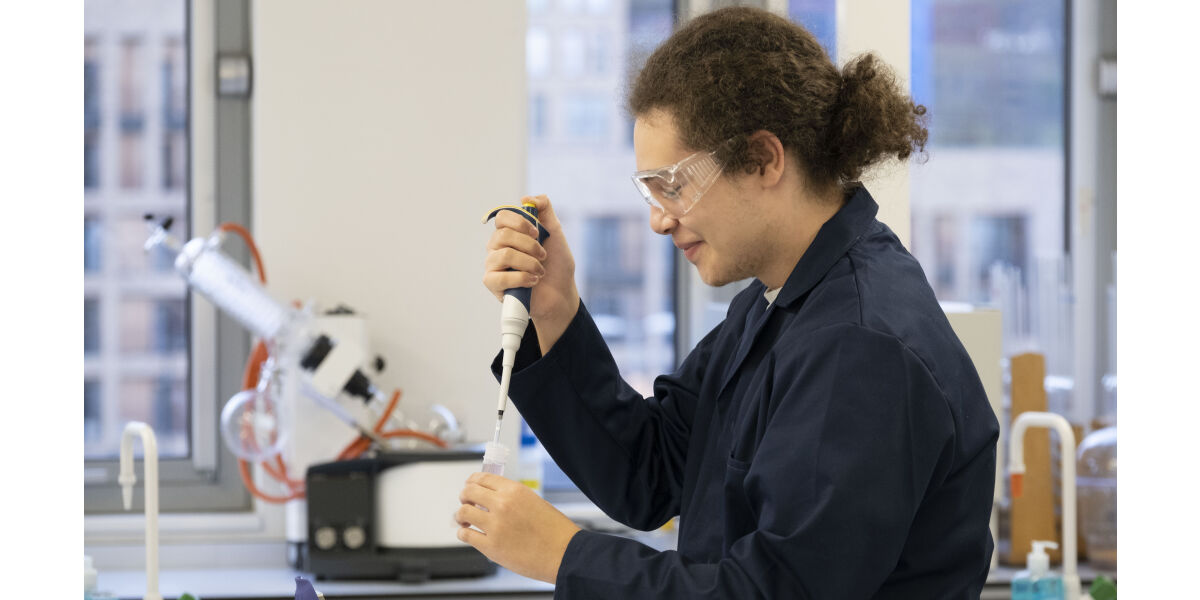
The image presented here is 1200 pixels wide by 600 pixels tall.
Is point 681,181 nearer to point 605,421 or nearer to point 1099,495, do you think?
point 605,421

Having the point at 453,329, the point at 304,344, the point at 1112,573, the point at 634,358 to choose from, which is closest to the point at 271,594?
the point at 304,344

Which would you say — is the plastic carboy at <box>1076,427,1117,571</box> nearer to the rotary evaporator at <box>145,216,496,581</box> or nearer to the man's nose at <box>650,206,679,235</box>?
the rotary evaporator at <box>145,216,496,581</box>

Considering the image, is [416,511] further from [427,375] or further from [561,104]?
[561,104]

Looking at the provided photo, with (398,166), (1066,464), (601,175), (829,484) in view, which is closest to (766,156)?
(829,484)

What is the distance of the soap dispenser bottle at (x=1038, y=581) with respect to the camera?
1.80m

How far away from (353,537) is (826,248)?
1.40 meters

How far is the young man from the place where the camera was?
0.87 meters

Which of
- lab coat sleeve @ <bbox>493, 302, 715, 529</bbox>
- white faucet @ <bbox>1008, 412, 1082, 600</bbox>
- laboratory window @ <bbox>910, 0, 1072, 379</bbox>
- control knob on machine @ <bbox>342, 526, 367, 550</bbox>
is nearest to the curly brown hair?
lab coat sleeve @ <bbox>493, 302, 715, 529</bbox>

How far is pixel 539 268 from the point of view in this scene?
123 centimetres

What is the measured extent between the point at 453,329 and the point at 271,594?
69 cm

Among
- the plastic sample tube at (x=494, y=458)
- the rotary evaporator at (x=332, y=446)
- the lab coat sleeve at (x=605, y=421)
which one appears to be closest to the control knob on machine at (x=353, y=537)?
the rotary evaporator at (x=332, y=446)

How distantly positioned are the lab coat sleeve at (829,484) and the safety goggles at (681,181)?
20cm

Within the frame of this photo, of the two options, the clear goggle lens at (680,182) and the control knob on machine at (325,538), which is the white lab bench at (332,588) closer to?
the control knob on machine at (325,538)

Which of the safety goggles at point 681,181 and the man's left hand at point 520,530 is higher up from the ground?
the safety goggles at point 681,181
